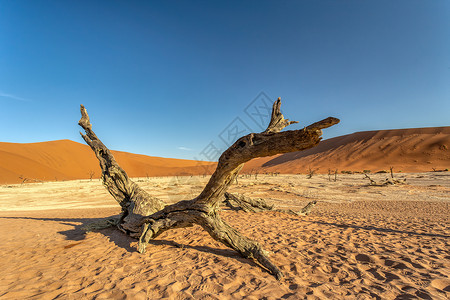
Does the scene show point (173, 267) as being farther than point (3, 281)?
Yes

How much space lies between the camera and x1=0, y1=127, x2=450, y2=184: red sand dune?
115 ft

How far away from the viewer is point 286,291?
9.76 feet

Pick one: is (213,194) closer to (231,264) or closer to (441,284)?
(231,264)

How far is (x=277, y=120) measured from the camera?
392 centimetres

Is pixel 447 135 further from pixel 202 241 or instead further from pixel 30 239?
pixel 30 239

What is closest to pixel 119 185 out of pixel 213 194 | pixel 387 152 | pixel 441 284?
pixel 213 194

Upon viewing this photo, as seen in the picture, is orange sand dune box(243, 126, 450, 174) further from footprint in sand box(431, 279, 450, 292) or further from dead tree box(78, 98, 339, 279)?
dead tree box(78, 98, 339, 279)

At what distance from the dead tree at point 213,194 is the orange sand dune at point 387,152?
38.8 m

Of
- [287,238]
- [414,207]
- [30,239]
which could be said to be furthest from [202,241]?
[414,207]

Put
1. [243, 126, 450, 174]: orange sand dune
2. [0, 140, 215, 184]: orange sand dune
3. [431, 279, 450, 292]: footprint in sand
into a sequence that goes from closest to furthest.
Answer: [431, 279, 450, 292]: footprint in sand, [0, 140, 215, 184]: orange sand dune, [243, 126, 450, 174]: orange sand dune

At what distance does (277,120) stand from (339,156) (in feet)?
173

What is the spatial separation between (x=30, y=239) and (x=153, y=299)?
5.24 meters

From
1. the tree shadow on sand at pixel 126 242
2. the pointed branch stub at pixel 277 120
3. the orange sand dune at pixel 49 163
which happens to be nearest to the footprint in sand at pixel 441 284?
the tree shadow on sand at pixel 126 242

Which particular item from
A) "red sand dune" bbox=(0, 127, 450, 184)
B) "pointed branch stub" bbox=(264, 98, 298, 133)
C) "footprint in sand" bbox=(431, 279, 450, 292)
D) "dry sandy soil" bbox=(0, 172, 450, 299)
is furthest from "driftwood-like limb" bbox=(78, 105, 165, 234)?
"red sand dune" bbox=(0, 127, 450, 184)
